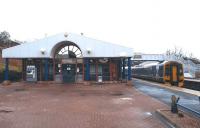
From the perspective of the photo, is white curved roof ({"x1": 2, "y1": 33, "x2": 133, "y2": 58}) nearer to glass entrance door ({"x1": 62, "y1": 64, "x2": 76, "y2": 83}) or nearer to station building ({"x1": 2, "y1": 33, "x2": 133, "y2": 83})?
station building ({"x1": 2, "y1": 33, "x2": 133, "y2": 83})

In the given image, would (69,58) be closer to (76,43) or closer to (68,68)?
(68,68)

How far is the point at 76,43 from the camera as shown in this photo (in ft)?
114

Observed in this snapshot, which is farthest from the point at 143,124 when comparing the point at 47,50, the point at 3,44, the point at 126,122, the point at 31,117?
the point at 3,44

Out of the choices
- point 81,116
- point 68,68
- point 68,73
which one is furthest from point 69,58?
point 81,116

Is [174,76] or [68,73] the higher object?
[68,73]

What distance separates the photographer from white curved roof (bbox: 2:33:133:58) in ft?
113

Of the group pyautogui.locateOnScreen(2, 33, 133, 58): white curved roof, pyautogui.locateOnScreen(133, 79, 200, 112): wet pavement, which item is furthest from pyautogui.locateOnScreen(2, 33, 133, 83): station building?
pyautogui.locateOnScreen(133, 79, 200, 112): wet pavement

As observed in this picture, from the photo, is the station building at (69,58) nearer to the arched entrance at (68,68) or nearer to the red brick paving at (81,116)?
the arched entrance at (68,68)

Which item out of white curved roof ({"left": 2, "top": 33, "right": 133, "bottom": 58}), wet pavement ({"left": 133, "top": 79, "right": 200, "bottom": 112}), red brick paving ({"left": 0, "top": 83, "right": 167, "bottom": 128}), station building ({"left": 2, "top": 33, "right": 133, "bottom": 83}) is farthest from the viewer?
station building ({"left": 2, "top": 33, "right": 133, "bottom": 83})

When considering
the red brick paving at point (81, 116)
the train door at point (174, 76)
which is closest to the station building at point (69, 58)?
the train door at point (174, 76)

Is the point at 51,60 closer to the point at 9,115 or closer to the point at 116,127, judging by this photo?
the point at 9,115

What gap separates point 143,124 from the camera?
1174 centimetres

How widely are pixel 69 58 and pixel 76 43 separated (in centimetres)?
279

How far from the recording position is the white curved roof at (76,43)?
113 feet
